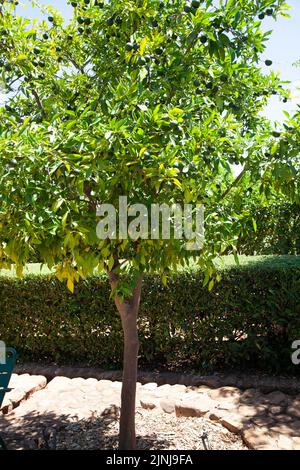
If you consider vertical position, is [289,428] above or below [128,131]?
below

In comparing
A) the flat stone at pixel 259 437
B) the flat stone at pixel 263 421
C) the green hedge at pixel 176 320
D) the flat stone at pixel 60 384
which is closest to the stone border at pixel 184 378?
the green hedge at pixel 176 320

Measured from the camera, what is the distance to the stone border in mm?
4945

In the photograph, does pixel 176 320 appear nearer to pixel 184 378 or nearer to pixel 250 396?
pixel 184 378

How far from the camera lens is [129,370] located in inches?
142

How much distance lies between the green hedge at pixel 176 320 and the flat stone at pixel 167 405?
1.08 meters

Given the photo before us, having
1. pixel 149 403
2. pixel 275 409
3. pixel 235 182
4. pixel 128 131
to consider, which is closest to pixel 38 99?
Answer: pixel 128 131

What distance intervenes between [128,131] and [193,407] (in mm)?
2629

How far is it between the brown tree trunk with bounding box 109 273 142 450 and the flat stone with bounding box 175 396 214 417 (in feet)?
2.70

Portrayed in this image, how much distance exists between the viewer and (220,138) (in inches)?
113

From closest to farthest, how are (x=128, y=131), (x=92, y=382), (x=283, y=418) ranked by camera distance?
(x=128, y=131) < (x=283, y=418) < (x=92, y=382)

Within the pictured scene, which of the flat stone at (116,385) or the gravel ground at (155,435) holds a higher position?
the flat stone at (116,385)

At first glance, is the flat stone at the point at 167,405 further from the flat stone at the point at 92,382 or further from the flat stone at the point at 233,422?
the flat stone at the point at 92,382

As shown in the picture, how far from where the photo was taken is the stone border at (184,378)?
4945mm

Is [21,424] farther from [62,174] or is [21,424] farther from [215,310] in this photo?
[62,174]
